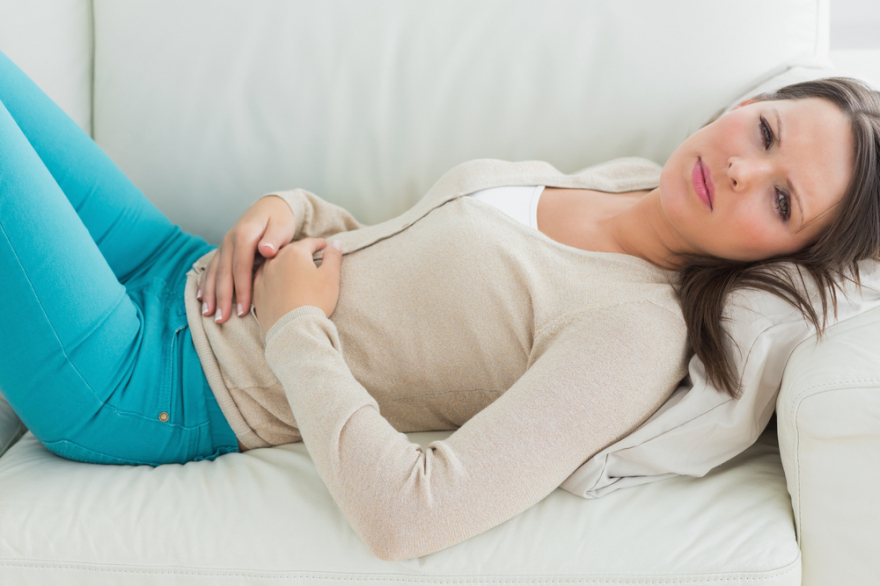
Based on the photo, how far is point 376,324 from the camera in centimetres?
100

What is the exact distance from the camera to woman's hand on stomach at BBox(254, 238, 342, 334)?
964mm

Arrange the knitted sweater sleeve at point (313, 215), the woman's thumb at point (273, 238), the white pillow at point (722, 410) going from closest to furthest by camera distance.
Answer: the white pillow at point (722, 410) → the woman's thumb at point (273, 238) → the knitted sweater sleeve at point (313, 215)

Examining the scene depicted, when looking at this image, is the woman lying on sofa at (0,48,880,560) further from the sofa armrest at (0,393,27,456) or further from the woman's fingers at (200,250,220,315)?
A: the sofa armrest at (0,393,27,456)

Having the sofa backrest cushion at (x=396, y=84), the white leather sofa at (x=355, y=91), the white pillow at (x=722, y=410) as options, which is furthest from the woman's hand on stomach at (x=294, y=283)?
the white pillow at (x=722, y=410)

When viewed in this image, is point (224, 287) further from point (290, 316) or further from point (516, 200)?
point (516, 200)

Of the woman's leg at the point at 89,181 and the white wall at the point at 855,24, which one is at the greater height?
the white wall at the point at 855,24

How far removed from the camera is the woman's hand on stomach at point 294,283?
0.96 m

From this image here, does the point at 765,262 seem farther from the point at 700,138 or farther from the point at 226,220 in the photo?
the point at 226,220

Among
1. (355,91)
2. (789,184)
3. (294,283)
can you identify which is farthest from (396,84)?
(789,184)

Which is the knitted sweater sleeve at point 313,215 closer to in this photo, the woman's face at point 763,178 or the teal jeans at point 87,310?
the teal jeans at point 87,310

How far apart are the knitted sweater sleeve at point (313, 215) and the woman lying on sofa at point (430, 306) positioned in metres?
0.05

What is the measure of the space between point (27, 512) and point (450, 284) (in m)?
0.68

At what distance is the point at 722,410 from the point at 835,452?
14cm

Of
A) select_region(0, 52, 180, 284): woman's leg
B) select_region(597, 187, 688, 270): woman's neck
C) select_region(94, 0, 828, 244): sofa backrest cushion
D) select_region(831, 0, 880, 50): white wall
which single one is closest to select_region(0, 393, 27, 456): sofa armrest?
select_region(0, 52, 180, 284): woman's leg
